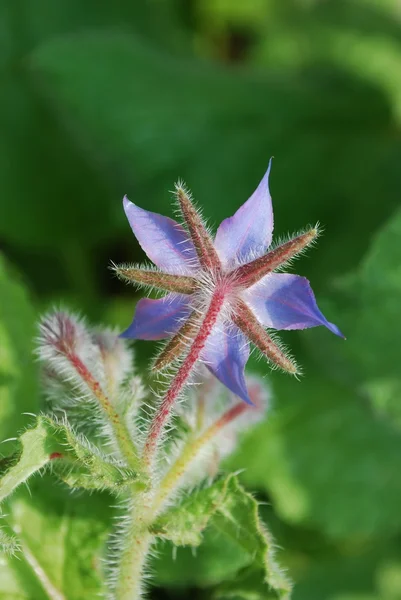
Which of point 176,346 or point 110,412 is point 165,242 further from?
point 110,412

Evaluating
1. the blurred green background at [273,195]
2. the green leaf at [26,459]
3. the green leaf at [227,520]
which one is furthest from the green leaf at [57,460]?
the blurred green background at [273,195]

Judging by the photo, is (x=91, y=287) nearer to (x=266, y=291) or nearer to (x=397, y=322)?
(x=397, y=322)

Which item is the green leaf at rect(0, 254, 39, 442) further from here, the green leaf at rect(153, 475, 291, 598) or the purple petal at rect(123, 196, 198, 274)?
the purple petal at rect(123, 196, 198, 274)

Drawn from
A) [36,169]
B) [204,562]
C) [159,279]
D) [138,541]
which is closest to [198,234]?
[159,279]

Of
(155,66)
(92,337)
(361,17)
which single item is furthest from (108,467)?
(361,17)

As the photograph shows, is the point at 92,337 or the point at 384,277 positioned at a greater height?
the point at 384,277

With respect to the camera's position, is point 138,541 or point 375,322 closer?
point 138,541
